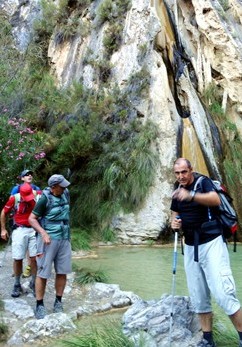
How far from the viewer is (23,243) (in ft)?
20.9

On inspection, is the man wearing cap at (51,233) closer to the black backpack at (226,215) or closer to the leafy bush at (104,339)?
the leafy bush at (104,339)

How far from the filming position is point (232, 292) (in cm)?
383

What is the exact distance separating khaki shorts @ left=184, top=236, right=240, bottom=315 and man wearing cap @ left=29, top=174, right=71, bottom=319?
184 centimetres

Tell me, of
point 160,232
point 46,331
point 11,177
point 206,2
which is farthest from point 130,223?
point 206,2

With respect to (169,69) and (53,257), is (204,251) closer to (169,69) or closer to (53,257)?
(53,257)

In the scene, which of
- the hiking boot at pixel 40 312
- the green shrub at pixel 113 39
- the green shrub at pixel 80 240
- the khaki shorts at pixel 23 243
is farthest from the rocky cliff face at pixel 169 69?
the hiking boot at pixel 40 312

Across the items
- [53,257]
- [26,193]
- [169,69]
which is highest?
[169,69]

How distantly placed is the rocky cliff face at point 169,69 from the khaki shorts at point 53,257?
6599 millimetres

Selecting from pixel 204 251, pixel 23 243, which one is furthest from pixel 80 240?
pixel 204 251

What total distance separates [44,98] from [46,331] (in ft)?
32.8

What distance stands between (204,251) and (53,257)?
2.16 m

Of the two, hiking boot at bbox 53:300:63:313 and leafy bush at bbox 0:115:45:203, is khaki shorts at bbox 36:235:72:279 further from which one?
leafy bush at bbox 0:115:45:203

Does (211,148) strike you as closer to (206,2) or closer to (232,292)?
(206,2)

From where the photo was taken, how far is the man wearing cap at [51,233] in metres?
5.36
